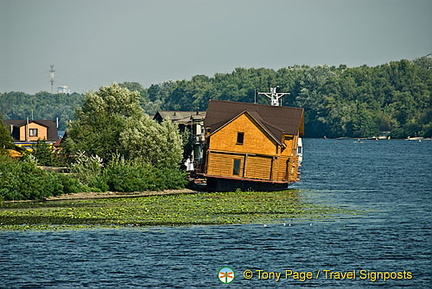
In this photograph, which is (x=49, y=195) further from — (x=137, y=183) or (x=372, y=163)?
(x=372, y=163)

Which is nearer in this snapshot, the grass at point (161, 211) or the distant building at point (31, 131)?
the grass at point (161, 211)

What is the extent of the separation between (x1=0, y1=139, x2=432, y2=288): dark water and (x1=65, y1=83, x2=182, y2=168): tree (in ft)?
76.8

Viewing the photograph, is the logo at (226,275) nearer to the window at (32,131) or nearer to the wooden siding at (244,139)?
the wooden siding at (244,139)

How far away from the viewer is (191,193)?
69.7 meters

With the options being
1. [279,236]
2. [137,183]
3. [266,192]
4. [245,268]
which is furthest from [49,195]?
[245,268]

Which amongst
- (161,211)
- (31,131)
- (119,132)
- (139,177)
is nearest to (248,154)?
(139,177)

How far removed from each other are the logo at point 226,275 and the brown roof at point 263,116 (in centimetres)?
3245

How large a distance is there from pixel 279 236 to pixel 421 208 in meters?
19.0

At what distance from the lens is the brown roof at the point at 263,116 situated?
235 feet

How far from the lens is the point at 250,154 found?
230ft

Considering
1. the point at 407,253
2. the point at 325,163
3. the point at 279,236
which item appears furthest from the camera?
the point at 325,163

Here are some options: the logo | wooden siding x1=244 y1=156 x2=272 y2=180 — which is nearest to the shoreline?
wooden siding x1=244 y1=156 x2=272 y2=180

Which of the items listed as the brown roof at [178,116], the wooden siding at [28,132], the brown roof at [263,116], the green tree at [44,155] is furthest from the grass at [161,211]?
the wooden siding at [28,132]

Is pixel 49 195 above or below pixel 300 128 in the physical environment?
below
